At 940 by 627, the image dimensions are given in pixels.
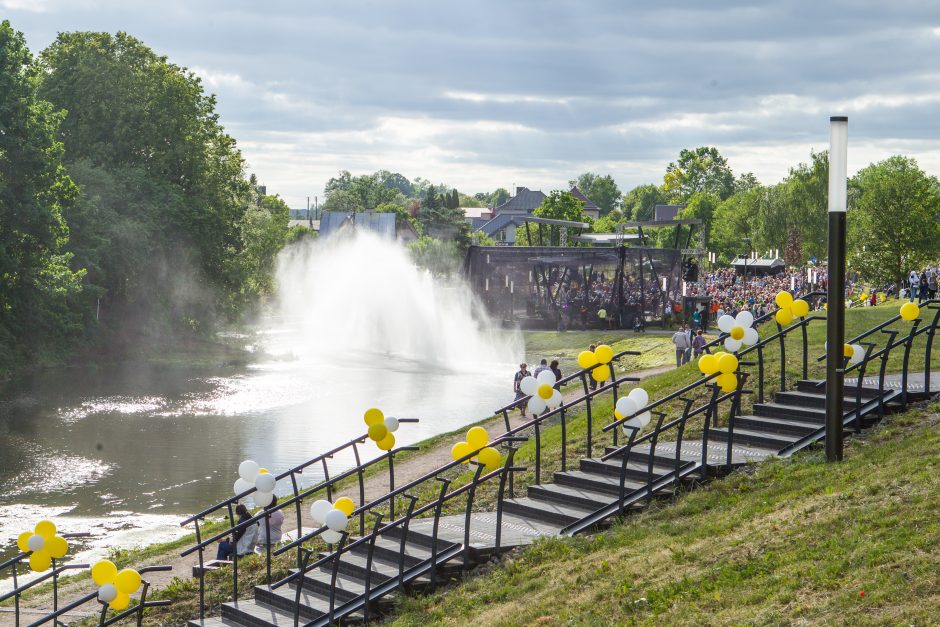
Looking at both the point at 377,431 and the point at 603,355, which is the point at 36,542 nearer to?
the point at 377,431

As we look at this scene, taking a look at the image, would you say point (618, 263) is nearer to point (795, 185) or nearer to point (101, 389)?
point (101, 389)

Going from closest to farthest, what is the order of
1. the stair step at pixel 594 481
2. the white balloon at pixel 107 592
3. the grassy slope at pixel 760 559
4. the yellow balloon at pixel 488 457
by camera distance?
the grassy slope at pixel 760 559, the white balloon at pixel 107 592, the yellow balloon at pixel 488 457, the stair step at pixel 594 481

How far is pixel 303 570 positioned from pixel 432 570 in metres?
1.25

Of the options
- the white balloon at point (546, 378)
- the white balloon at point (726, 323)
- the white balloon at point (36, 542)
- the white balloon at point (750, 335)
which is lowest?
the white balloon at point (36, 542)

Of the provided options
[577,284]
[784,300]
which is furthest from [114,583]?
[577,284]

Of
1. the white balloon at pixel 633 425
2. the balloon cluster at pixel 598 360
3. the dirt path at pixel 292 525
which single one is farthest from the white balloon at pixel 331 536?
the balloon cluster at pixel 598 360

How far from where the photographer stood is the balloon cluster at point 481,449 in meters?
10.9

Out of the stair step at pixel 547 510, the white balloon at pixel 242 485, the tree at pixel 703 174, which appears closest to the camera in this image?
the stair step at pixel 547 510

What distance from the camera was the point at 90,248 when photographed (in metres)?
47.8

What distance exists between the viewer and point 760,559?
28.5 feet

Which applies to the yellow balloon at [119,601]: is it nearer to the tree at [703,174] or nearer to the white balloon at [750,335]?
the white balloon at [750,335]

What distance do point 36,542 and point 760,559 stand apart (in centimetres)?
844

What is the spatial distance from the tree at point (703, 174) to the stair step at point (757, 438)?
158 meters

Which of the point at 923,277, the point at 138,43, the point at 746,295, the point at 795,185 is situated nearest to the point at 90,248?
the point at 138,43
